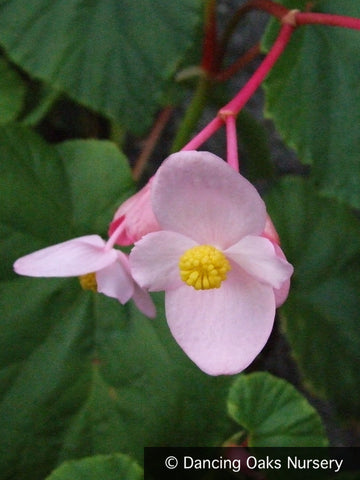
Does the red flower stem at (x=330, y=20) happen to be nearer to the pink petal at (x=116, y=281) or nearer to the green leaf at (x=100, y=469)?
the pink petal at (x=116, y=281)

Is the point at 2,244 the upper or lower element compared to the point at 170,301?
lower

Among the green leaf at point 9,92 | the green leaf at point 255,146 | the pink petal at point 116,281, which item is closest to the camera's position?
the pink petal at point 116,281

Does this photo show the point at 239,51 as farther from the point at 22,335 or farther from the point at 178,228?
the point at 178,228

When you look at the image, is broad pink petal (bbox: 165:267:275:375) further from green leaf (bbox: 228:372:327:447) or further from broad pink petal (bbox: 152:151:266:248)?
green leaf (bbox: 228:372:327:447)

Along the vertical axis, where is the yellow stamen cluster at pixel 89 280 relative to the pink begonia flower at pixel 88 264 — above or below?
below

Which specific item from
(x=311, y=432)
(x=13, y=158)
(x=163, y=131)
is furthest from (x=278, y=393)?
(x=163, y=131)

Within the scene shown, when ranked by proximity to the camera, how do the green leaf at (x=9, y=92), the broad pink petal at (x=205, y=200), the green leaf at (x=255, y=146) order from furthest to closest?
the green leaf at (x=255, y=146) < the green leaf at (x=9, y=92) < the broad pink petal at (x=205, y=200)

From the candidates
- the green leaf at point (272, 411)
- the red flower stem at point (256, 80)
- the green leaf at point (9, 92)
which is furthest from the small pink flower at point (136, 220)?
the green leaf at point (9, 92)

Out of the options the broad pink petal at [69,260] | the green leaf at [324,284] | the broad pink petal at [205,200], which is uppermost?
the broad pink petal at [205,200]
